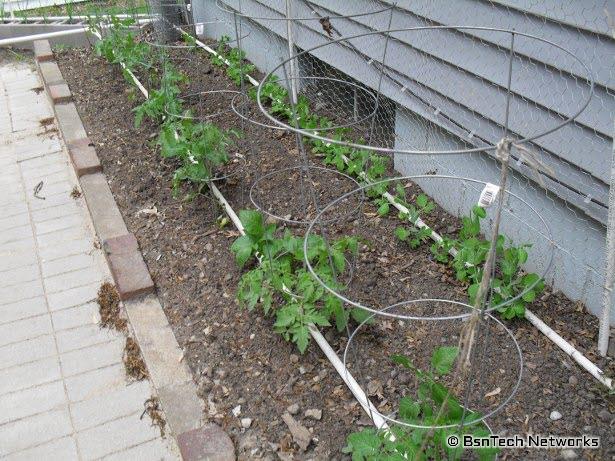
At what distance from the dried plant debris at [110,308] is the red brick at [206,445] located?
89cm

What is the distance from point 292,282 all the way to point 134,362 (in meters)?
0.80

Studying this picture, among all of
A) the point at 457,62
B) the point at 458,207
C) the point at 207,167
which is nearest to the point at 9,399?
the point at 207,167

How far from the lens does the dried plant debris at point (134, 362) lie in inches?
111

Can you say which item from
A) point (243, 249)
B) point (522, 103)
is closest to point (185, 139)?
point (243, 249)

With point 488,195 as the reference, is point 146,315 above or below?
below

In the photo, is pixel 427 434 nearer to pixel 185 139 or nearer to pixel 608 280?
pixel 608 280

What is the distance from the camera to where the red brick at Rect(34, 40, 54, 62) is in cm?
618

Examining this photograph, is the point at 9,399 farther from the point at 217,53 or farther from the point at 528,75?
Answer: the point at 217,53

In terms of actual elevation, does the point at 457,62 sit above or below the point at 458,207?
above

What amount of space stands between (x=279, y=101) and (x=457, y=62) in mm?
1669

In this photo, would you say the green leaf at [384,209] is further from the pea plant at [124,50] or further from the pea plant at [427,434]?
the pea plant at [124,50]

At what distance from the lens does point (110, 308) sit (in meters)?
3.21

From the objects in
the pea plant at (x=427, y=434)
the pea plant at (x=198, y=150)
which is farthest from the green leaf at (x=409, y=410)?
the pea plant at (x=198, y=150)

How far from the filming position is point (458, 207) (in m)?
3.49
